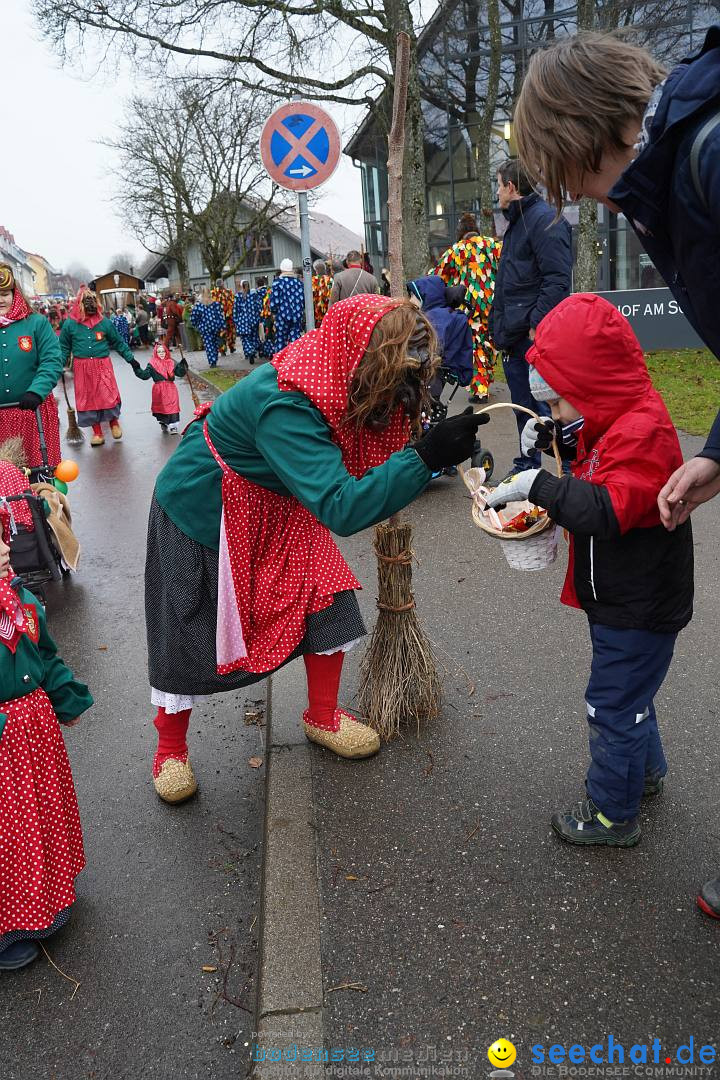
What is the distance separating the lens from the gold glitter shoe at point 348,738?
3051mm

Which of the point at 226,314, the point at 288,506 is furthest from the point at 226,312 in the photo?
the point at 288,506

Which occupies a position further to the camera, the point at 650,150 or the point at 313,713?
the point at 313,713

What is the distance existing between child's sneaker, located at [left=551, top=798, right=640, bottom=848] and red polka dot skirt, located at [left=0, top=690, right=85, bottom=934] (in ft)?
4.78

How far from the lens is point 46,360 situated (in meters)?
5.62

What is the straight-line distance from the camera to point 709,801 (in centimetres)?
262

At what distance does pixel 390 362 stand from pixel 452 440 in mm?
289

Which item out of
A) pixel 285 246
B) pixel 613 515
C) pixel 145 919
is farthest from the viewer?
pixel 285 246

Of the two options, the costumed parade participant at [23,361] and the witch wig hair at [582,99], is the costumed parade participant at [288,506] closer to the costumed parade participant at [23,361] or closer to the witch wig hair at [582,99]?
the witch wig hair at [582,99]

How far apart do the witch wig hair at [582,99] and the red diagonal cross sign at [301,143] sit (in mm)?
4650

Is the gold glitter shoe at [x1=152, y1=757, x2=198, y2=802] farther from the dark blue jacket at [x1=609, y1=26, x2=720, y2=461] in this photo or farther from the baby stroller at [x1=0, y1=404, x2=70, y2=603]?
the dark blue jacket at [x1=609, y1=26, x2=720, y2=461]

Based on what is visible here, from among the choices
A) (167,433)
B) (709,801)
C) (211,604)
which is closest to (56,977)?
(211,604)

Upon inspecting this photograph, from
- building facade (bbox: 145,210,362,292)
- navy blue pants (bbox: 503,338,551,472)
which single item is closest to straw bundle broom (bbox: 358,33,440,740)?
navy blue pants (bbox: 503,338,551,472)

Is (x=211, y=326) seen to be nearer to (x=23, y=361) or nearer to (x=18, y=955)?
(x=23, y=361)

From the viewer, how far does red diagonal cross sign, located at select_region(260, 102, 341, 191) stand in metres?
6.12
